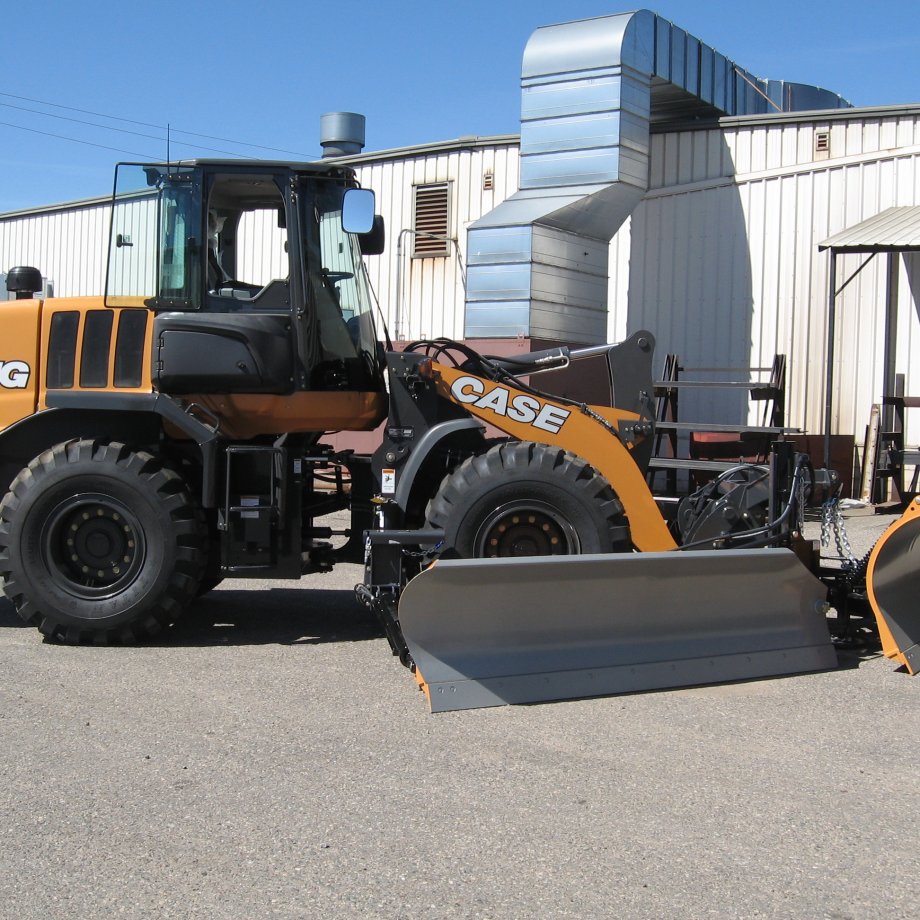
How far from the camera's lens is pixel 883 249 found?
12.2m

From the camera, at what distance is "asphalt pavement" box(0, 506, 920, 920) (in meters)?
3.49

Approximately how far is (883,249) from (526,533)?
7693 millimetres

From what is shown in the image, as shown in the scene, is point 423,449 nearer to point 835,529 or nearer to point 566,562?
point 566,562

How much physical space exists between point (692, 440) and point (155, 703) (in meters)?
9.72

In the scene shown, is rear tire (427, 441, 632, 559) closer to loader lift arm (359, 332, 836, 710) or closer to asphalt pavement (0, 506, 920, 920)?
loader lift arm (359, 332, 836, 710)

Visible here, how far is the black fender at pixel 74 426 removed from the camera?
6789mm

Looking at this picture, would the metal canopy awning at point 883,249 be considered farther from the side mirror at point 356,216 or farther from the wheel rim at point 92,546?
the wheel rim at point 92,546

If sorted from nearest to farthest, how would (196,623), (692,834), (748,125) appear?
(692,834)
(196,623)
(748,125)

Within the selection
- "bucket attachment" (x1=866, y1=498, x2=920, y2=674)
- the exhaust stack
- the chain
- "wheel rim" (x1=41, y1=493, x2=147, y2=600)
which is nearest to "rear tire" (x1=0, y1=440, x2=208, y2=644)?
"wheel rim" (x1=41, y1=493, x2=147, y2=600)

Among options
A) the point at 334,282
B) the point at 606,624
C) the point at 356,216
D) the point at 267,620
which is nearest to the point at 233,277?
the point at 334,282

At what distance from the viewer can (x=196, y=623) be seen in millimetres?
7504

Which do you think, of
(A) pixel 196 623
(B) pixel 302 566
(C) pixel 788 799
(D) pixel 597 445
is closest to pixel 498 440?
(D) pixel 597 445

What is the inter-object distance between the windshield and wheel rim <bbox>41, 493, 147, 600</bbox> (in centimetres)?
162

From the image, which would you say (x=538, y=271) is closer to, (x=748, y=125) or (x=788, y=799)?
(x=748, y=125)
